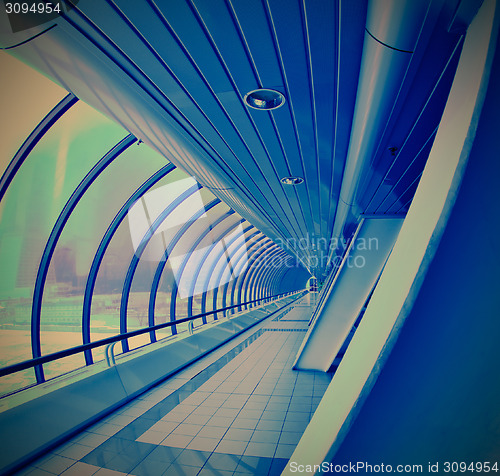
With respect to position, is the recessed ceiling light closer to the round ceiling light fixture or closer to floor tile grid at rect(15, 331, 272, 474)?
the round ceiling light fixture

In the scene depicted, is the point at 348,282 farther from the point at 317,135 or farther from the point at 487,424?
the point at 487,424

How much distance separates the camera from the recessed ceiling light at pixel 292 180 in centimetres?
464

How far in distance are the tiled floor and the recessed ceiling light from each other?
3.40 metres

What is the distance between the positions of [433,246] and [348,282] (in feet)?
19.8

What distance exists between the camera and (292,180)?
471 cm

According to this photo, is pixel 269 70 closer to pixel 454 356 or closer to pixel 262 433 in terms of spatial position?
pixel 454 356

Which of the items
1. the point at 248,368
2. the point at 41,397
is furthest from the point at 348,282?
the point at 41,397

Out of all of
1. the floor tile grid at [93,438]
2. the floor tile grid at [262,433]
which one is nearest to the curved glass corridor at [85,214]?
the floor tile grid at [93,438]

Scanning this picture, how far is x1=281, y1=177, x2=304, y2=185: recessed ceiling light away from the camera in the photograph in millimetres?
4637

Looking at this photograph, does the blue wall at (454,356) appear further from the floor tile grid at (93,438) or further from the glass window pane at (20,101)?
the glass window pane at (20,101)

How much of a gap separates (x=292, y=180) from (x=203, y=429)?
370cm

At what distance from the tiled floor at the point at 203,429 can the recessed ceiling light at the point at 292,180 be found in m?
3.40

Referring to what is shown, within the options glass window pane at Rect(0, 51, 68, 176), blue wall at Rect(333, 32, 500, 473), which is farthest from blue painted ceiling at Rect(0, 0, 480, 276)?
glass window pane at Rect(0, 51, 68, 176)

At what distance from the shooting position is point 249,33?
186 centimetres
